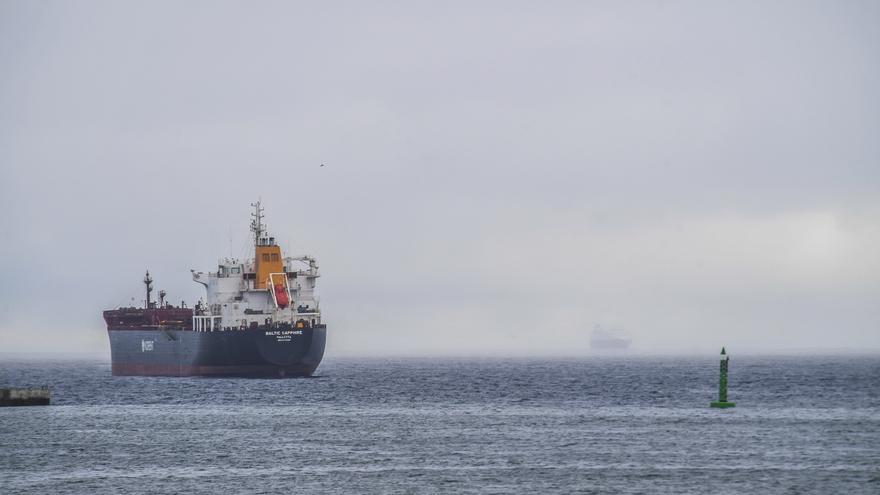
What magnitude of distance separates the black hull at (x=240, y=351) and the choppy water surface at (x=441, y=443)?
28.1 feet

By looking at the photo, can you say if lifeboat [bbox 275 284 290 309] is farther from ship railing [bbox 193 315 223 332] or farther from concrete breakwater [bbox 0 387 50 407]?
concrete breakwater [bbox 0 387 50 407]

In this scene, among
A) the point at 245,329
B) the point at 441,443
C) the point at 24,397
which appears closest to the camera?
the point at 441,443

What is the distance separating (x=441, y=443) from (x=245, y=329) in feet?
179

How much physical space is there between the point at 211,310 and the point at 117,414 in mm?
41158

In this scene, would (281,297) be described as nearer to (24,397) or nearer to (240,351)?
(240,351)

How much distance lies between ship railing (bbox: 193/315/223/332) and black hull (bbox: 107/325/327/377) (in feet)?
5.62

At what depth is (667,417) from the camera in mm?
81125

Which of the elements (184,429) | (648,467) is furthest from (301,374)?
(648,467)

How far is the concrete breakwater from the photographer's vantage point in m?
96.0

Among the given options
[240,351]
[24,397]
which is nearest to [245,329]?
[240,351]

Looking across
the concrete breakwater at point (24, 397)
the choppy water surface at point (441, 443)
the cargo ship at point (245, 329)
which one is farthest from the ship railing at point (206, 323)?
the concrete breakwater at point (24, 397)

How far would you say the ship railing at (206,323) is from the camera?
124312 millimetres

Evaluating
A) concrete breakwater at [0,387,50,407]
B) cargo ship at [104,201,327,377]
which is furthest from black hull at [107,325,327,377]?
concrete breakwater at [0,387,50,407]

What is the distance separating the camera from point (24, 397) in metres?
96.6
